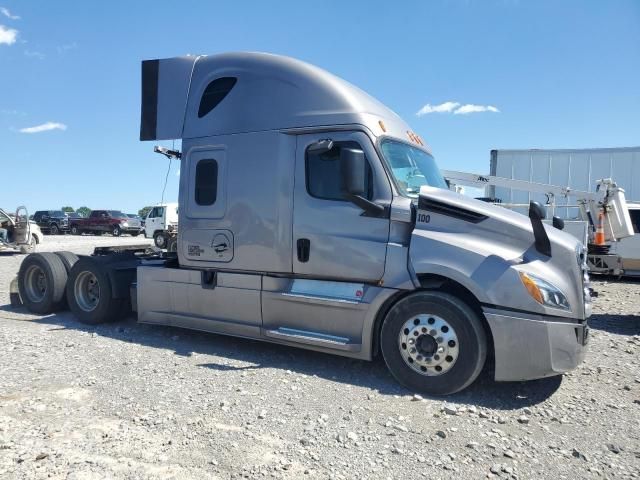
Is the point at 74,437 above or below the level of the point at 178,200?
below

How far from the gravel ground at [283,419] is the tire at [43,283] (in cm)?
169

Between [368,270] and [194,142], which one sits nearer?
[368,270]

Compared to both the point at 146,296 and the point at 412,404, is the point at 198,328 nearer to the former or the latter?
the point at 146,296

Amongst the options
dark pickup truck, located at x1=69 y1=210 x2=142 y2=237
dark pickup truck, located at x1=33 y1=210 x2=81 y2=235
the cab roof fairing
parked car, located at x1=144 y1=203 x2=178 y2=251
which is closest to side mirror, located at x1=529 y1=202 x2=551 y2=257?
the cab roof fairing

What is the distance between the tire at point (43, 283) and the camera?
7219 mm

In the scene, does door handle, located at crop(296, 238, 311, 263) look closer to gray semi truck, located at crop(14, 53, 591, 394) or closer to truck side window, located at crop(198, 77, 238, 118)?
gray semi truck, located at crop(14, 53, 591, 394)

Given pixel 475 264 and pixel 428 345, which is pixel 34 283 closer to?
pixel 428 345

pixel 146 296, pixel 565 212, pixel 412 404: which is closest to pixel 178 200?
pixel 146 296

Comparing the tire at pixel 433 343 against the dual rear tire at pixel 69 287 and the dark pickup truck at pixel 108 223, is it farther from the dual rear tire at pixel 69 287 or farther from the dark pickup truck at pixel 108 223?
the dark pickup truck at pixel 108 223

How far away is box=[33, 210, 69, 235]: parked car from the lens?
122 ft

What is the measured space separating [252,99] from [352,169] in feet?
5.77

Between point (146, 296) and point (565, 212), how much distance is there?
35.8 feet

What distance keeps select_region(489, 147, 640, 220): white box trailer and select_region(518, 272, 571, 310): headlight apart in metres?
9.80

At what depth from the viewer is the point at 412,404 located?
4.08m
